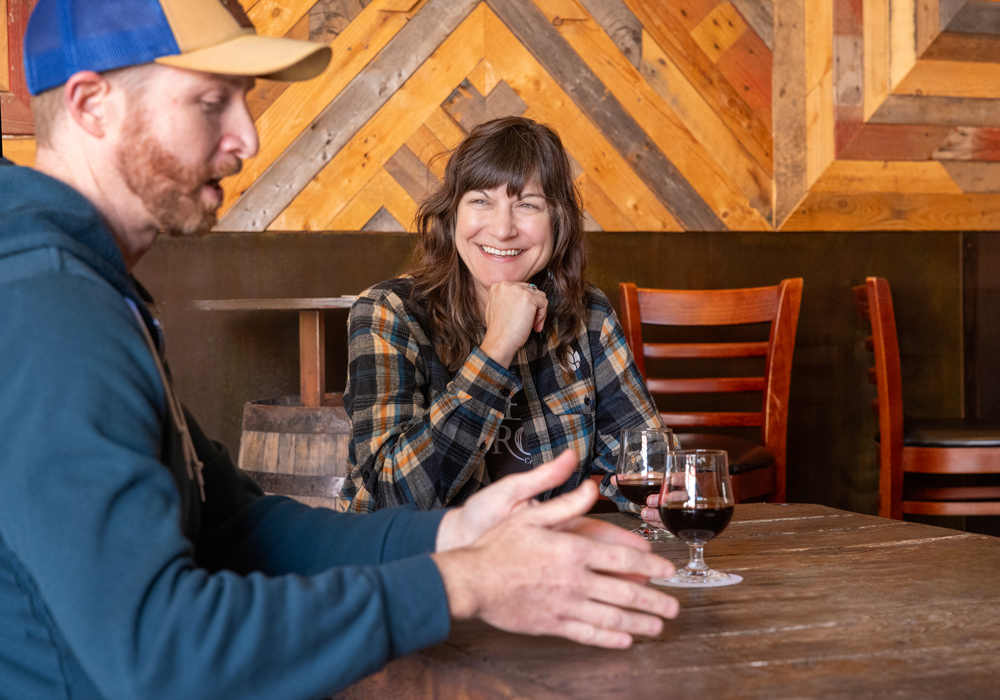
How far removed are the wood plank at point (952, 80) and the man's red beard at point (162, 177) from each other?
3.43m

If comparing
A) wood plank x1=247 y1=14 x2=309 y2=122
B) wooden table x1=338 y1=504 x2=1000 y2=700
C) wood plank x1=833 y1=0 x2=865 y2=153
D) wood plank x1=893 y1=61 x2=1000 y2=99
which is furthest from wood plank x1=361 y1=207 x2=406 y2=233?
wooden table x1=338 y1=504 x2=1000 y2=700

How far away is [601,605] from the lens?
0.82 metres

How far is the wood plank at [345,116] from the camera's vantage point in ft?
11.0

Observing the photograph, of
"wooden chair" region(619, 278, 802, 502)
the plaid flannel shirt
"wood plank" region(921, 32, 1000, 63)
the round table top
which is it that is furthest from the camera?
"wood plank" region(921, 32, 1000, 63)

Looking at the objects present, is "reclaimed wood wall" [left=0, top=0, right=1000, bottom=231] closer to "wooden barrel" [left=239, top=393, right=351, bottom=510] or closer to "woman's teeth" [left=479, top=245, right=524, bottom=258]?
"wooden barrel" [left=239, top=393, right=351, bottom=510]

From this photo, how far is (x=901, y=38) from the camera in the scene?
12.0ft

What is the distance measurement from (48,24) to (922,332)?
3723 millimetres

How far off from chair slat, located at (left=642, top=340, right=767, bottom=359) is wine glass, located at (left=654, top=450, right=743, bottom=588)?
6.28 feet

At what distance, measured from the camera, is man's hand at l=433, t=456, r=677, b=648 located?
783mm

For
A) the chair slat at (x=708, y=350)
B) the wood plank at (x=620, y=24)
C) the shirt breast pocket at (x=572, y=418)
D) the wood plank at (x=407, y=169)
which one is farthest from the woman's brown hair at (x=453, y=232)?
the wood plank at (x=620, y=24)

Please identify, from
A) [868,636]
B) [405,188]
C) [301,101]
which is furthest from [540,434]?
[301,101]

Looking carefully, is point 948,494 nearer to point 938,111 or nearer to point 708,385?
point 708,385

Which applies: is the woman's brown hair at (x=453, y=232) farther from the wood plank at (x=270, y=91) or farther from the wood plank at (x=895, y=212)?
the wood plank at (x=895, y=212)

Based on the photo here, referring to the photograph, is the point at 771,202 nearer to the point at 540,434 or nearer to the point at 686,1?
the point at 686,1
